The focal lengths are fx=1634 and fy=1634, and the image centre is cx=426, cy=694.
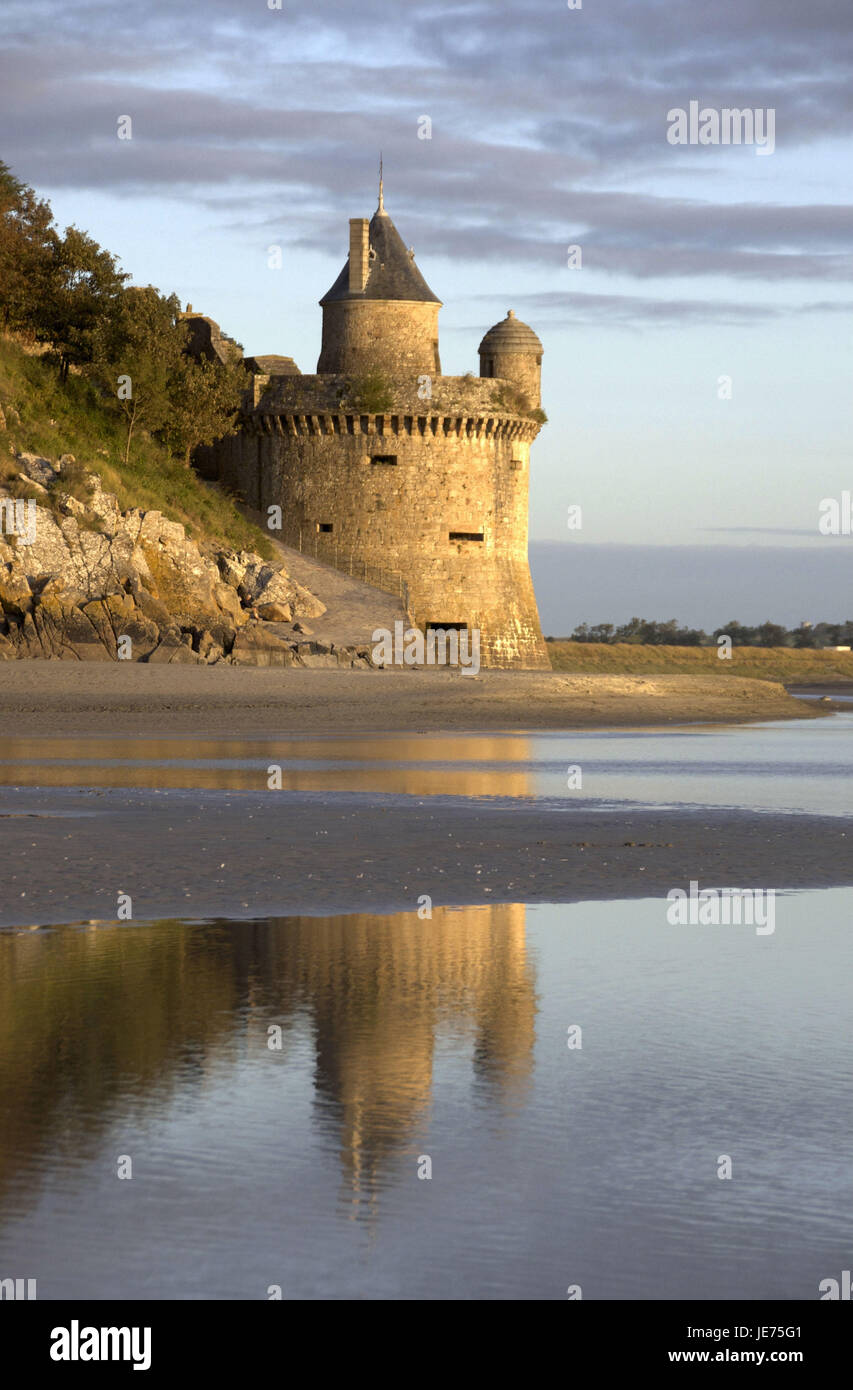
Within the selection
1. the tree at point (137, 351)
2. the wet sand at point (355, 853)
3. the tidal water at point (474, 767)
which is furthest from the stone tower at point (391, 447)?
the wet sand at point (355, 853)

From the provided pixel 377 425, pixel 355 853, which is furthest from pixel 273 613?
pixel 355 853

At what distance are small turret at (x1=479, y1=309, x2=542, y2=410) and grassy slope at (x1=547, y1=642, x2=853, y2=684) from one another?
2870cm

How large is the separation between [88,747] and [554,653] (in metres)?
69.9

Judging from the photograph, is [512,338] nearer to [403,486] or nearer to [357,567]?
[403,486]

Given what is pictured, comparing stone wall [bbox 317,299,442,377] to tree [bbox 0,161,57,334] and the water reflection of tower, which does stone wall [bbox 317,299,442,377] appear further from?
the water reflection of tower

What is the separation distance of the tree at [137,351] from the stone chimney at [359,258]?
29.1 feet

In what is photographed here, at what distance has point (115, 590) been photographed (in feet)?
160

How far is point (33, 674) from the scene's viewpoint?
40.7m

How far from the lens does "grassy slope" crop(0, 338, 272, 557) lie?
5478 cm
